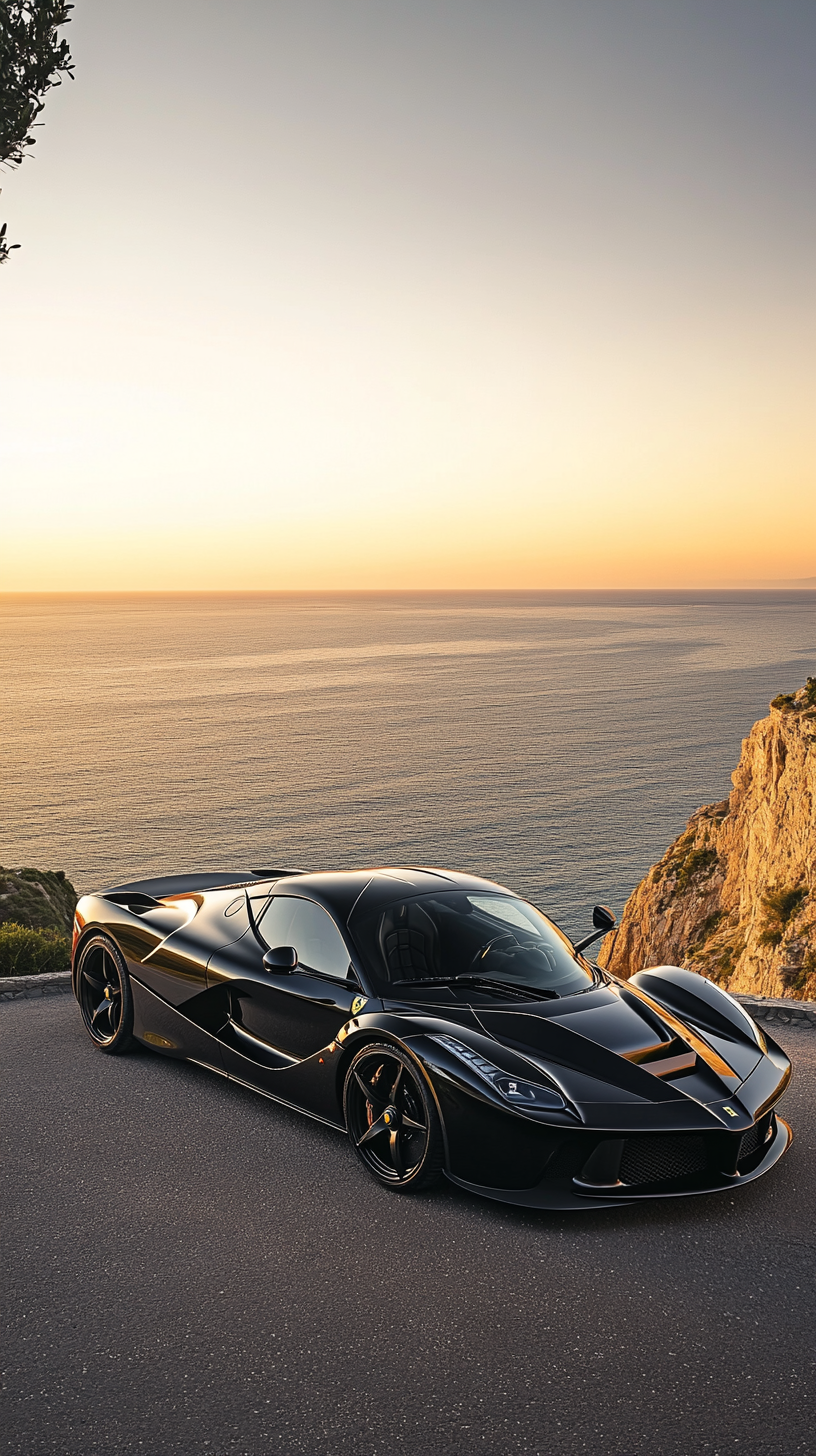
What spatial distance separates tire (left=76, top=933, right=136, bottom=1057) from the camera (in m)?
6.64

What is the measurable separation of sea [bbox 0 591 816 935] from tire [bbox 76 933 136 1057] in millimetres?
34573

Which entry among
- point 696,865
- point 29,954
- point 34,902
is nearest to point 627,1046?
point 29,954

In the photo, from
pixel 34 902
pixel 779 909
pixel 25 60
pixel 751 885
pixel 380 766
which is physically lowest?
pixel 380 766

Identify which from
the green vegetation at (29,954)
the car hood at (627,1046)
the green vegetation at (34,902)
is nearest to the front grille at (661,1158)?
the car hood at (627,1046)

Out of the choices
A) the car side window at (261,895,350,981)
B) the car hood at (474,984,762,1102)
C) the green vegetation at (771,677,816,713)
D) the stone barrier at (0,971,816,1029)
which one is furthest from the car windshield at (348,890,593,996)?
the green vegetation at (771,677,816,713)

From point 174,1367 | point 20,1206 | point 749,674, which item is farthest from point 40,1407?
point 749,674

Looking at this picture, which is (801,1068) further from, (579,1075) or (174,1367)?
(174,1367)

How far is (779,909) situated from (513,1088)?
764 inches

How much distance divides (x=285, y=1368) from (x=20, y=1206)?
6.22ft

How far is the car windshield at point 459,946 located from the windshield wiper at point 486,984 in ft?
0.04

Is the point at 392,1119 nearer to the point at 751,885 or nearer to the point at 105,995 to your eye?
the point at 105,995

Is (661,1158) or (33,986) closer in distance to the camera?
(661,1158)

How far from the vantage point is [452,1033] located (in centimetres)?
475

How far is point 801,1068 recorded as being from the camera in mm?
6492
